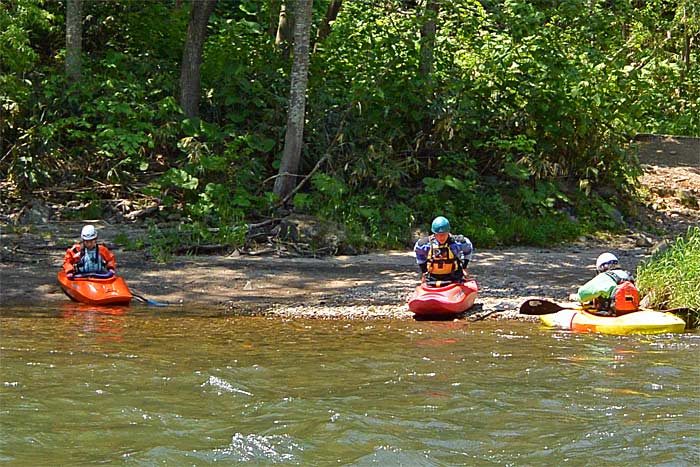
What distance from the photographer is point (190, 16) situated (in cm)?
1788

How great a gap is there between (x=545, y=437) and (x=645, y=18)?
1513 centimetres

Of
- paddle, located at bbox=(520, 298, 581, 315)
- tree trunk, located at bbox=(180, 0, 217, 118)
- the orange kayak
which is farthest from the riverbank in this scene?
tree trunk, located at bbox=(180, 0, 217, 118)

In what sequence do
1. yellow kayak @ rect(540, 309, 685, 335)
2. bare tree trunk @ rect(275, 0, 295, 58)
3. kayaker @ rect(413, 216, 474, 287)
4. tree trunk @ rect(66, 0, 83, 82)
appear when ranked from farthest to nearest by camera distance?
bare tree trunk @ rect(275, 0, 295, 58), tree trunk @ rect(66, 0, 83, 82), kayaker @ rect(413, 216, 474, 287), yellow kayak @ rect(540, 309, 685, 335)

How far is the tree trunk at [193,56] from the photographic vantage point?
17688 millimetres

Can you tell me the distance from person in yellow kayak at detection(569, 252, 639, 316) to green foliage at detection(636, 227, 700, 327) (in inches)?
23.7

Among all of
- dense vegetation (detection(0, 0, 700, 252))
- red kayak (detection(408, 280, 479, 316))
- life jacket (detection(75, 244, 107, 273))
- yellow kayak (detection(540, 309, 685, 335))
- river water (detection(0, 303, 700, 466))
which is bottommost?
river water (detection(0, 303, 700, 466))

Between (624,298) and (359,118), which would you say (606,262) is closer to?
(624,298)

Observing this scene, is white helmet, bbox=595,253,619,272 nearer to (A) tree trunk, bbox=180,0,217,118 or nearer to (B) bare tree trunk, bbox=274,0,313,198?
(B) bare tree trunk, bbox=274,0,313,198

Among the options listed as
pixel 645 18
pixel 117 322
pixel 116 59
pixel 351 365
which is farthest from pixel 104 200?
pixel 645 18

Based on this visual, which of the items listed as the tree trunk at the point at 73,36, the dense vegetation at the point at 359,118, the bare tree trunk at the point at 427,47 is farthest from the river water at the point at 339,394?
the bare tree trunk at the point at 427,47

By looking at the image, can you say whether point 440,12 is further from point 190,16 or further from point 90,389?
point 90,389

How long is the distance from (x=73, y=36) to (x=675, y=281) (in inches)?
448

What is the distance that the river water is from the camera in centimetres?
652

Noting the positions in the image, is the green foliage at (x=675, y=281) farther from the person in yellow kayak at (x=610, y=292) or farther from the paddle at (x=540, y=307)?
the paddle at (x=540, y=307)
